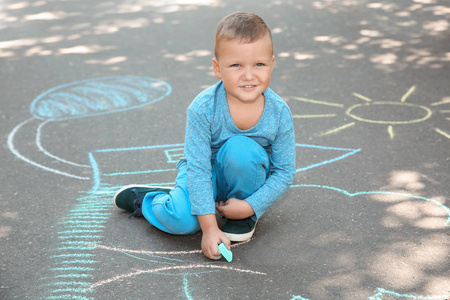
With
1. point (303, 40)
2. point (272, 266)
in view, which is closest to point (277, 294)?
point (272, 266)

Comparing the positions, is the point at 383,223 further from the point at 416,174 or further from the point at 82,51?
the point at 82,51

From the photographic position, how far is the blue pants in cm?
261

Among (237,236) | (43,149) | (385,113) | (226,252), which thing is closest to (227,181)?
(237,236)

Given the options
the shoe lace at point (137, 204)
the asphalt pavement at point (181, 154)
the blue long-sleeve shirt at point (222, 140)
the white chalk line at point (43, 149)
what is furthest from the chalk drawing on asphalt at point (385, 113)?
the white chalk line at point (43, 149)

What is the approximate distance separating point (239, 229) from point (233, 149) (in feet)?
1.27

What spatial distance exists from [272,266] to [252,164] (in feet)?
1.57

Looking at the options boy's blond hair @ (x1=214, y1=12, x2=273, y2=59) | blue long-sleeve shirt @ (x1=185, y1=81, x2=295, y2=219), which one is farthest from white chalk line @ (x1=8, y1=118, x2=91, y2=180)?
boy's blond hair @ (x1=214, y1=12, x2=273, y2=59)

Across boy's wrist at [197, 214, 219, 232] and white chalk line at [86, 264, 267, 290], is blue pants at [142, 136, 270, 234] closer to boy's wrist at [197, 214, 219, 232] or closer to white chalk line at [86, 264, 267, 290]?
boy's wrist at [197, 214, 219, 232]

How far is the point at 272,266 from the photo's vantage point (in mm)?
2469

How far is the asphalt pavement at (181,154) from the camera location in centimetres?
239

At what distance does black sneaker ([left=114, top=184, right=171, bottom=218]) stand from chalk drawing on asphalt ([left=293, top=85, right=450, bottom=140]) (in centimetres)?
152

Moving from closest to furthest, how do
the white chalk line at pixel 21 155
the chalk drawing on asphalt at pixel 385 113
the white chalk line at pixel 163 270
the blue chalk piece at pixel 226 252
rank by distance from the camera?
the white chalk line at pixel 163 270 → the blue chalk piece at pixel 226 252 → the white chalk line at pixel 21 155 → the chalk drawing on asphalt at pixel 385 113

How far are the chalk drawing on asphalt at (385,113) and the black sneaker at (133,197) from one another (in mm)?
1520

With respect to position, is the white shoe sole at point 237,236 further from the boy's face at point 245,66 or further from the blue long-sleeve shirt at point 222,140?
the boy's face at point 245,66
